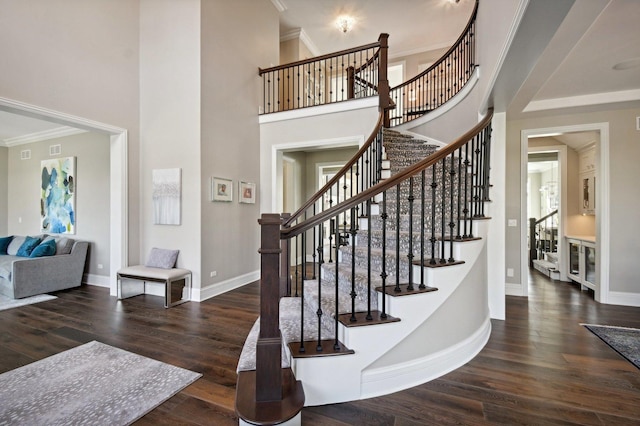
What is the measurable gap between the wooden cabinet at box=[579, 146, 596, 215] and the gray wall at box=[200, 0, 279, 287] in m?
5.67

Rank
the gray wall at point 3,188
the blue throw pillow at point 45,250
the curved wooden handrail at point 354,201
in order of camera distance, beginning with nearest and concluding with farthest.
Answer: the curved wooden handrail at point 354,201
the blue throw pillow at point 45,250
the gray wall at point 3,188

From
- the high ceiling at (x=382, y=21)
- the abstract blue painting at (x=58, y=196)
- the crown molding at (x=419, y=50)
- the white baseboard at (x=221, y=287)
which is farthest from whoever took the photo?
the crown molding at (x=419, y=50)

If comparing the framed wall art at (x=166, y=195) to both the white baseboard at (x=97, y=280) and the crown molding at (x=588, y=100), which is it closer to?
the white baseboard at (x=97, y=280)

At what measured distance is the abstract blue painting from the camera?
509cm

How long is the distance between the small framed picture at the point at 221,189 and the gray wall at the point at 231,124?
0.08 metres

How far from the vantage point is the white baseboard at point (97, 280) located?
4.70 metres

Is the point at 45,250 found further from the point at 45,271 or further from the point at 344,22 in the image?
the point at 344,22

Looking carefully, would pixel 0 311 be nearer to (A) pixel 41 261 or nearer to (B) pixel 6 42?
(A) pixel 41 261

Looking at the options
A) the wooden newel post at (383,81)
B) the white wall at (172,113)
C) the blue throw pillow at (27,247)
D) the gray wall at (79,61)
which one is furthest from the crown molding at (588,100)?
the blue throw pillow at (27,247)

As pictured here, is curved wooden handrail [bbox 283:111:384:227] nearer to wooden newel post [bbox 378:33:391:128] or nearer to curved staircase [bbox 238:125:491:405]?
wooden newel post [bbox 378:33:391:128]

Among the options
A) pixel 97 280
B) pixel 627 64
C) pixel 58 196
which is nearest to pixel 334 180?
pixel 627 64

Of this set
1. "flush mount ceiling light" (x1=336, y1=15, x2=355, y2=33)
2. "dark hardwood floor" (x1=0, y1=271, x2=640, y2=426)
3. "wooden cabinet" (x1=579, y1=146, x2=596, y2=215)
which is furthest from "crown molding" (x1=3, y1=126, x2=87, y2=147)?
"wooden cabinet" (x1=579, y1=146, x2=596, y2=215)

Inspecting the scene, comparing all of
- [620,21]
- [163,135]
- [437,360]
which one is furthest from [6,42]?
[620,21]

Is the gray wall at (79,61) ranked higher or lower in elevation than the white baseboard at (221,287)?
higher
